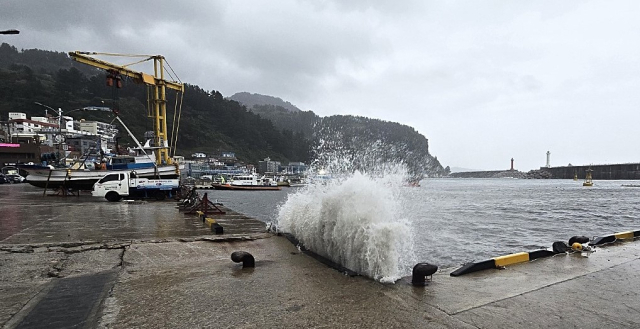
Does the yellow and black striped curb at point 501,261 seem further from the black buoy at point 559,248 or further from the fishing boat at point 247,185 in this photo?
the fishing boat at point 247,185

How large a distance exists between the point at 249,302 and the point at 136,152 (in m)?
34.7

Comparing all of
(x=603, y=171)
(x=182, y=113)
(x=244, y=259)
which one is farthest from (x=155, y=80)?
(x=603, y=171)

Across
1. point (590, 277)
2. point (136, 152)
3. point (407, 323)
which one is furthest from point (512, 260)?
point (136, 152)

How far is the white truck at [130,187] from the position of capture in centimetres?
2055

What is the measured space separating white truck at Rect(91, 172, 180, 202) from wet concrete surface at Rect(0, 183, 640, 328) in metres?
14.1

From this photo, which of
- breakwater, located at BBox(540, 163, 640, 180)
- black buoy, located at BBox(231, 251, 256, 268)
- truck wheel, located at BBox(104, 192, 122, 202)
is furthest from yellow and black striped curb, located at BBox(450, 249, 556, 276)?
breakwater, located at BBox(540, 163, 640, 180)

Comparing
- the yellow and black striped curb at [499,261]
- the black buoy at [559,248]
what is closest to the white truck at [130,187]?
the yellow and black striped curb at [499,261]

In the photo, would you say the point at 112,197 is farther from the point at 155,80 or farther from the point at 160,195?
the point at 155,80

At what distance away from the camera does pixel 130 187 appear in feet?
70.3

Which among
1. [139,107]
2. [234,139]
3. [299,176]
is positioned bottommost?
[299,176]

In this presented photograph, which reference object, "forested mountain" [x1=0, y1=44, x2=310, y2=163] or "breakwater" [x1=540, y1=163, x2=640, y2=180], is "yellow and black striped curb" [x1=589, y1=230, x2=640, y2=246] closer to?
"forested mountain" [x1=0, y1=44, x2=310, y2=163]

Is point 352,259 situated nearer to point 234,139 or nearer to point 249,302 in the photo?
point 249,302

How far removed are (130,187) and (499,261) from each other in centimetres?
2149

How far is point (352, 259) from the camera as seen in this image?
5.99 metres
